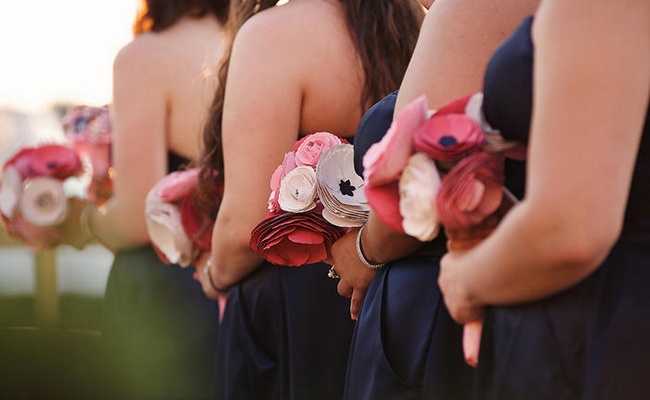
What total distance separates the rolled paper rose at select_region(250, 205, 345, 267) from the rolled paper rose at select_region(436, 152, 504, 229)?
75cm

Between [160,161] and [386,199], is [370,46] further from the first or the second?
[160,161]

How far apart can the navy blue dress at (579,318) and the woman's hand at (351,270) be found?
66cm

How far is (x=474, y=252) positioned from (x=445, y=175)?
0.51 feet

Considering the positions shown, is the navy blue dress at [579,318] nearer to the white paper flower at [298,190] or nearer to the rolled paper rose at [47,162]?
the white paper flower at [298,190]

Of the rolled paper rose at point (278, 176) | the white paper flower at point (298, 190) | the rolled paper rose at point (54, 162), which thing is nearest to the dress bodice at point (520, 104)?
the white paper flower at point (298, 190)

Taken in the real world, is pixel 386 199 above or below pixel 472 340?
above

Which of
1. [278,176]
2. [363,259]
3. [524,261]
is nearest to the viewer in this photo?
[524,261]

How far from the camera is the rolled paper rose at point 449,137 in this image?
1.55 meters

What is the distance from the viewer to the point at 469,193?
1527 mm

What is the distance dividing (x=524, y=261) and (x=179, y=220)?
2.02 m

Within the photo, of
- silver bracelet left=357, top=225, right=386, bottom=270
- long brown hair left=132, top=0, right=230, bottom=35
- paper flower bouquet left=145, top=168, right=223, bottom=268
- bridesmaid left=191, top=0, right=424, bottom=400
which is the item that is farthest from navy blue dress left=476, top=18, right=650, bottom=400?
long brown hair left=132, top=0, right=230, bottom=35

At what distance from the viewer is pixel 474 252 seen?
151 cm

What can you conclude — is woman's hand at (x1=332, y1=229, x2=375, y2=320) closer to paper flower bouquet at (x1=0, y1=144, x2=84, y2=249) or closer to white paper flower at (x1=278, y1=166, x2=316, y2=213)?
white paper flower at (x1=278, y1=166, x2=316, y2=213)

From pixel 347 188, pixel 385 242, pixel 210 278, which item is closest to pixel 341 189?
pixel 347 188
